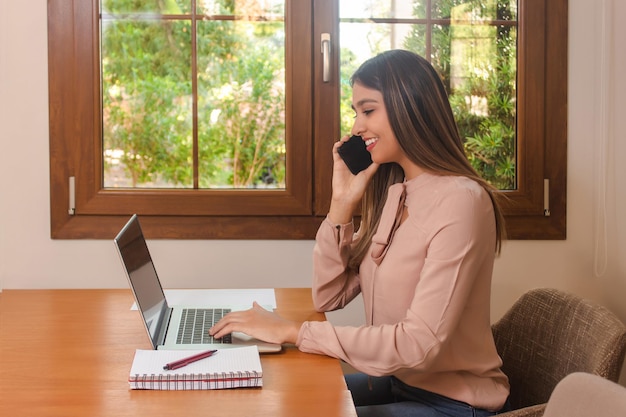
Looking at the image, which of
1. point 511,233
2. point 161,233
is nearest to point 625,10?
point 511,233

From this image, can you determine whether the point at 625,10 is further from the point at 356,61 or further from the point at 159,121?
the point at 159,121

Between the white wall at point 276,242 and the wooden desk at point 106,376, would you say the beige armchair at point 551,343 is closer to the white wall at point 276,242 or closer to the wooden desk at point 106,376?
the wooden desk at point 106,376

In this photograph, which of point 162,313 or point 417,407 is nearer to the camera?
point 417,407

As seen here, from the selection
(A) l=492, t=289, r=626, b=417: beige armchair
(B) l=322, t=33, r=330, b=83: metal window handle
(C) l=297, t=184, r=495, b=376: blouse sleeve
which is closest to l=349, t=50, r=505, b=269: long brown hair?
(C) l=297, t=184, r=495, b=376: blouse sleeve

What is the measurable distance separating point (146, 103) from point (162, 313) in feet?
3.38

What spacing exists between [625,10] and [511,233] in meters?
0.84

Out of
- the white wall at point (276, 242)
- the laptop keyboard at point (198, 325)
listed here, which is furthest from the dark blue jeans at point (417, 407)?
the white wall at point (276, 242)

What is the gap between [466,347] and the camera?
1.72m

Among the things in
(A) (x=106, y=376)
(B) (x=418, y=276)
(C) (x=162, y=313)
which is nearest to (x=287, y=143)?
(C) (x=162, y=313)

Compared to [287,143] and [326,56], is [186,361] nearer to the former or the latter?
[287,143]

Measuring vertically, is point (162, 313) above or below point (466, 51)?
below

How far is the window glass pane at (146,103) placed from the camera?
8.96ft

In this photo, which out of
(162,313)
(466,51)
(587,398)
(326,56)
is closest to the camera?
(587,398)

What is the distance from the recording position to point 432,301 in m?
1.61
